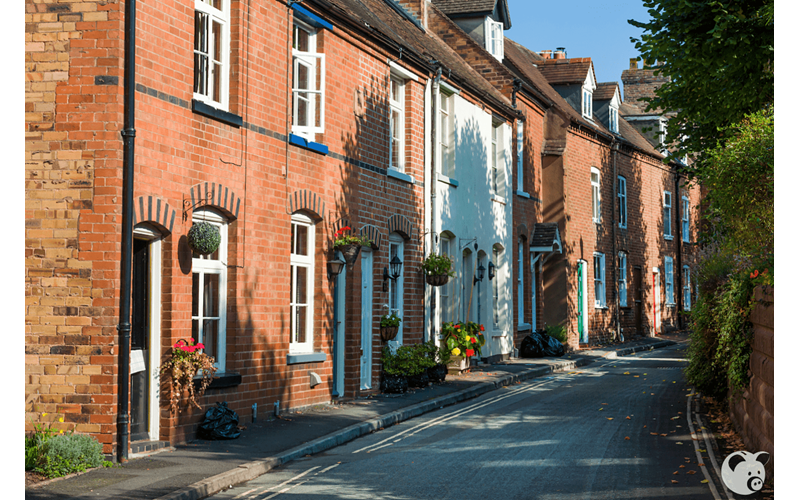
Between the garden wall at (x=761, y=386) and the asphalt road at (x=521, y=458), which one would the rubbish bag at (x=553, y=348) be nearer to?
the asphalt road at (x=521, y=458)

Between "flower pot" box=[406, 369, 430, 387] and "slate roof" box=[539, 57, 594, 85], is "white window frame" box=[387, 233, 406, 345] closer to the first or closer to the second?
"flower pot" box=[406, 369, 430, 387]

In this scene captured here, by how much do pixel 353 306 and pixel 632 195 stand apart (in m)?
22.9

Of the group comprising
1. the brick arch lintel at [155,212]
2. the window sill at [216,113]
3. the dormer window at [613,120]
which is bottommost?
the brick arch lintel at [155,212]

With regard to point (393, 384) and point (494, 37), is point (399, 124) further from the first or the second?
point (494, 37)

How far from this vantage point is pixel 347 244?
1379 cm

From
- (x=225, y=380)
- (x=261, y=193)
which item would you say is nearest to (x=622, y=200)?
(x=261, y=193)

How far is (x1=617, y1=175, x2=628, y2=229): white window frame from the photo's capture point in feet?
110

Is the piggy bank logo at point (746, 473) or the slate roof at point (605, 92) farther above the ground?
the slate roof at point (605, 92)

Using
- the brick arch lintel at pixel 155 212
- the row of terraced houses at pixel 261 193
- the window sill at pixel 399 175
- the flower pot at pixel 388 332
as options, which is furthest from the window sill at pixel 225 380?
the window sill at pixel 399 175

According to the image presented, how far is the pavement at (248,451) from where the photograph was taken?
754 centimetres

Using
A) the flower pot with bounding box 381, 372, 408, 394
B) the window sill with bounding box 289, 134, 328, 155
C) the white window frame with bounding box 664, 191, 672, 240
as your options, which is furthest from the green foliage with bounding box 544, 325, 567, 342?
the window sill with bounding box 289, 134, 328, 155

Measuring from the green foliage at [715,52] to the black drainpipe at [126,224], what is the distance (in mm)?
7919

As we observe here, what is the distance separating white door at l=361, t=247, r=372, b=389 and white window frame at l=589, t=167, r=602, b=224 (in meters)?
17.3
